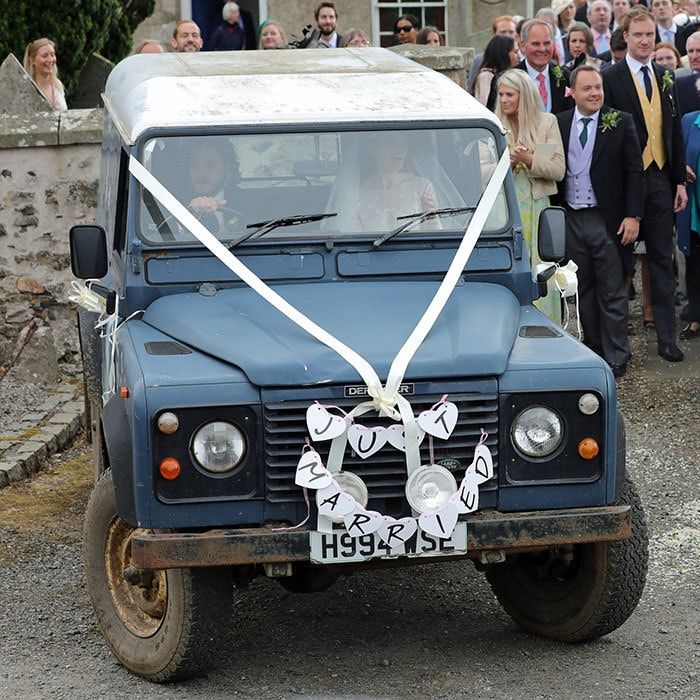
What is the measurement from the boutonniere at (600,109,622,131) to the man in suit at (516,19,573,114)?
0.99 metres

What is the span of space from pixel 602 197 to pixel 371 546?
5.82 metres

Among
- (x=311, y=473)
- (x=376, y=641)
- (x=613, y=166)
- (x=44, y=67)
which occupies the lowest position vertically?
(x=376, y=641)

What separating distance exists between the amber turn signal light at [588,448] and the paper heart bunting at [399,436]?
0.62m

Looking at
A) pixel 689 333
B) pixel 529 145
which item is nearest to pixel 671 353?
pixel 689 333

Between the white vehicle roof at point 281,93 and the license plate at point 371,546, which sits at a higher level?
the white vehicle roof at point 281,93

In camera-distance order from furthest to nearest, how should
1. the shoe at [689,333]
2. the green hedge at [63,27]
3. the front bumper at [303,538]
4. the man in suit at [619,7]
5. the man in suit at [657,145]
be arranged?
1. the man in suit at [619,7]
2. the green hedge at [63,27]
3. the shoe at [689,333]
4. the man in suit at [657,145]
5. the front bumper at [303,538]

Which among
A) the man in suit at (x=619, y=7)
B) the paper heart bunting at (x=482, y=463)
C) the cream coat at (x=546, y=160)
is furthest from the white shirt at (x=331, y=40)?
the paper heart bunting at (x=482, y=463)

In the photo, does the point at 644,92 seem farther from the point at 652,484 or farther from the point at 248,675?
the point at 248,675

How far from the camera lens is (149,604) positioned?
232 inches

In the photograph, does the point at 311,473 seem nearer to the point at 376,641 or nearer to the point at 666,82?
the point at 376,641

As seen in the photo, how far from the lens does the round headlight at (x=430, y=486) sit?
5371mm

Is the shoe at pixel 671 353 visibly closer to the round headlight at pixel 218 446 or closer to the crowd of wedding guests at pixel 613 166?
the crowd of wedding guests at pixel 613 166

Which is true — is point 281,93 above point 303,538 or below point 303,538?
above

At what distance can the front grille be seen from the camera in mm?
5367
